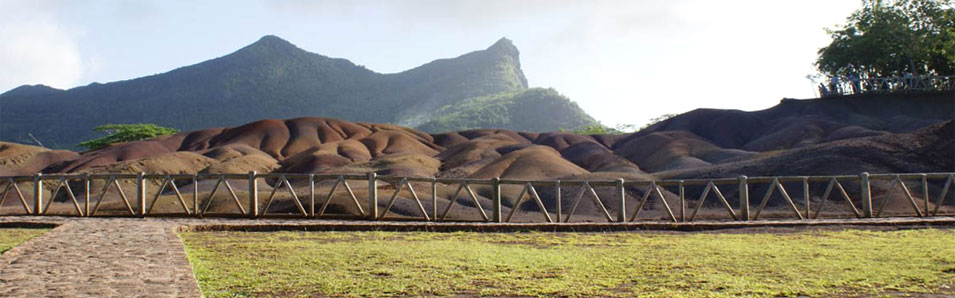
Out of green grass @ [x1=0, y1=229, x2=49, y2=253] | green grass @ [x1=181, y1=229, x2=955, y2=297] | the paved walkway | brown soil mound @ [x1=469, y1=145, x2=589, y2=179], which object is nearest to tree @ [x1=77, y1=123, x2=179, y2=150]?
brown soil mound @ [x1=469, y1=145, x2=589, y2=179]

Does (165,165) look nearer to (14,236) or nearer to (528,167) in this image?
(528,167)

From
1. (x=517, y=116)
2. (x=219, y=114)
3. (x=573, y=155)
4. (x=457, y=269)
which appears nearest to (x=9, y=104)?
(x=219, y=114)

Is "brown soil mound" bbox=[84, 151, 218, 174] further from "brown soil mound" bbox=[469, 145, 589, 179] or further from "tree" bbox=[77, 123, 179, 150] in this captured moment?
"tree" bbox=[77, 123, 179, 150]

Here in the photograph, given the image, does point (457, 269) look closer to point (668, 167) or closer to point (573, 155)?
point (668, 167)

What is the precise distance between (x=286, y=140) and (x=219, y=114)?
12584 cm

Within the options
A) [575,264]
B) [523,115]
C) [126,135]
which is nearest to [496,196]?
[575,264]

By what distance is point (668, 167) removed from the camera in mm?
49906

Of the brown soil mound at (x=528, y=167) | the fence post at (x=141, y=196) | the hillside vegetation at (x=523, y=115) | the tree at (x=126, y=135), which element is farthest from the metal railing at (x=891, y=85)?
the hillside vegetation at (x=523, y=115)

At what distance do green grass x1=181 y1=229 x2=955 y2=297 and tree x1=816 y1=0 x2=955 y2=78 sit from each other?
5278 cm

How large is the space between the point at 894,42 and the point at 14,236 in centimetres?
6700

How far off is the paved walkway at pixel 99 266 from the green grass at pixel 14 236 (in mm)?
811

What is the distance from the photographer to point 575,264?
11.5m

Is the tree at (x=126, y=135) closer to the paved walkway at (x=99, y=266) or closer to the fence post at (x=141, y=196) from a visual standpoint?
the fence post at (x=141, y=196)

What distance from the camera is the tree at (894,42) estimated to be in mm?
62938
